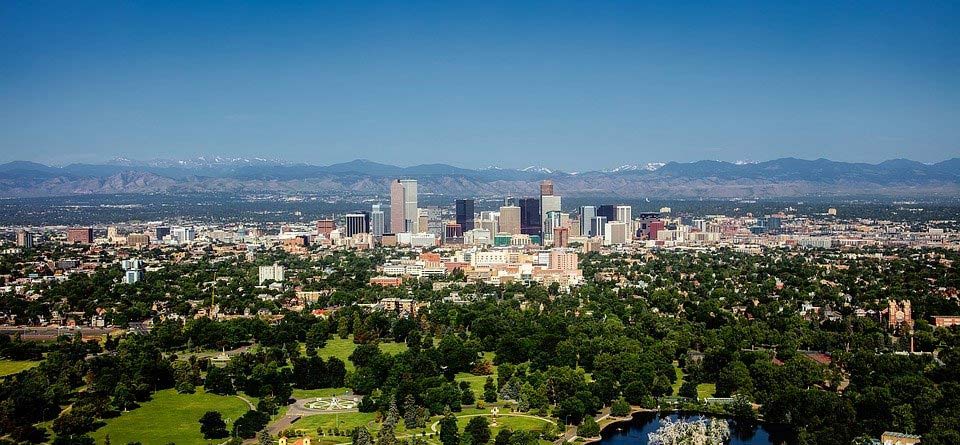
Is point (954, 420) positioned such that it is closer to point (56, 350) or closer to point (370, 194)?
point (56, 350)

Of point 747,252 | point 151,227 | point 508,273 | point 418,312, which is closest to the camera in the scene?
point 418,312

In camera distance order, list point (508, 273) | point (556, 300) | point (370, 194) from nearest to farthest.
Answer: point (556, 300) → point (508, 273) → point (370, 194)

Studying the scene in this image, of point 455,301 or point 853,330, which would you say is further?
point 455,301

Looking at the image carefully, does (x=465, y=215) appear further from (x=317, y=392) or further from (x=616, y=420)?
(x=616, y=420)

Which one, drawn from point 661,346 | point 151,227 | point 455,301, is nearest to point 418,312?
point 455,301

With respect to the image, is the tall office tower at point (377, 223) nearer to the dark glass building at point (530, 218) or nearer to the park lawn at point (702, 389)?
the dark glass building at point (530, 218)

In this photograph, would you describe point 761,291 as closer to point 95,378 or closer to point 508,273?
point 508,273
